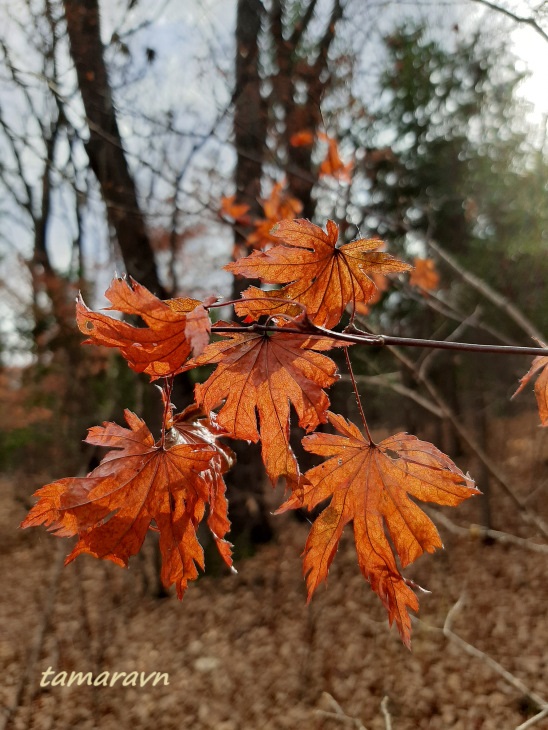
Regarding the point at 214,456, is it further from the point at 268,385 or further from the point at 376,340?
the point at 376,340

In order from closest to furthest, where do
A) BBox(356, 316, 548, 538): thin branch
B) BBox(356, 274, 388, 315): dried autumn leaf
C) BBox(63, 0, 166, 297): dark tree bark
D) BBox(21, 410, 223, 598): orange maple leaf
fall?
1. BBox(21, 410, 223, 598): orange maple leaf
2. BBox(356, 274, 388, 315): dried autumn leaf
3. BBox(356, 316, 548, 538): thin branch
4. BBox(63, 0, 166, 297): dark tree bark

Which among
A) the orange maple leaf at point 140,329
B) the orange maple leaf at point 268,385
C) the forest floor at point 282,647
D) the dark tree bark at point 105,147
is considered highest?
the dark tree bark at point 105,147

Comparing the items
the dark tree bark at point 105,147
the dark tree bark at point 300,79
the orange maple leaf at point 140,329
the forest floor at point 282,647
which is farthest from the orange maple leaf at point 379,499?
the dark tree bark at point 300,79

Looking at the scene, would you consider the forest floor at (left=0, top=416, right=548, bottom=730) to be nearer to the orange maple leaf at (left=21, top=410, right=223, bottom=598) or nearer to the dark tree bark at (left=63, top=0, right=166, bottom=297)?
the orange maple leaf at (left=21, top=410, right=223, bottom=598)

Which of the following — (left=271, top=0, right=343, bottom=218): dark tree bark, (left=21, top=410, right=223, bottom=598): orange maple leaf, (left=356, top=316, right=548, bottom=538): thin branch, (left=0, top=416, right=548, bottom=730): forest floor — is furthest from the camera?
(left=271, top=0, right=343, bottom=218): dark tree bark

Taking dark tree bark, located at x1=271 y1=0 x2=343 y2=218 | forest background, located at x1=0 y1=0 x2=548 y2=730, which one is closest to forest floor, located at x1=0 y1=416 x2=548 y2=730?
forest background, located at x1=0 y1=0 x2=548 y2=730

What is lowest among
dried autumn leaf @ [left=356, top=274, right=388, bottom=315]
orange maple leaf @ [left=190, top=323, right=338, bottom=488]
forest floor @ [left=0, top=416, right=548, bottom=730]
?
forest floor @ [left=0, top=416, right=548, bottom=730]

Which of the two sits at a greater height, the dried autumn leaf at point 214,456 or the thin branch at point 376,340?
the thin branch at point 376,340

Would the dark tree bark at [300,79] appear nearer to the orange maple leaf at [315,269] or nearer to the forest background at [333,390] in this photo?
the forest background at [333,390]
